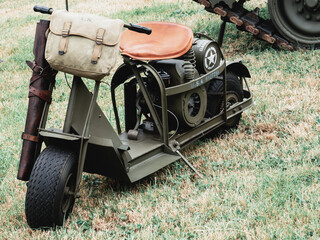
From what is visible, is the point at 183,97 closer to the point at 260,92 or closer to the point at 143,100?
the point at 143,100

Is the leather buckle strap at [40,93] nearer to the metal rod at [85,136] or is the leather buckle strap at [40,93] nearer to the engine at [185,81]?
the metal rod at [85,136]

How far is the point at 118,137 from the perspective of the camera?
12.0 ft

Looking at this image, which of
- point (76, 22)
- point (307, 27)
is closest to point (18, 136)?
point (76, 22)

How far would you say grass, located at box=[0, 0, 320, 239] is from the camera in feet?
10.6

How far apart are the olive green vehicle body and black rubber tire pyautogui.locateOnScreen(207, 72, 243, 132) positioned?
0.31 ft

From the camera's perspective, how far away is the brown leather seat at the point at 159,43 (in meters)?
3.84

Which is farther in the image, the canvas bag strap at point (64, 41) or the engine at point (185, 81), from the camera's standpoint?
the engine at point (185, 81)

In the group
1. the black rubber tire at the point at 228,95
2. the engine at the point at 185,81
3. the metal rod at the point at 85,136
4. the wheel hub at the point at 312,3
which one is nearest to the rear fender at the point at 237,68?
the black rubber tire at the point at 228,95

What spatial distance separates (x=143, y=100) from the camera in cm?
425

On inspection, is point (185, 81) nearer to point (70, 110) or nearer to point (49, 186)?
point (70, 110)

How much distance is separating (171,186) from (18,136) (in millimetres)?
2058

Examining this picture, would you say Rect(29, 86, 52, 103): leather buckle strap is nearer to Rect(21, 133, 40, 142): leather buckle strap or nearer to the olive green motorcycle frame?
the olive green motorcycle frame

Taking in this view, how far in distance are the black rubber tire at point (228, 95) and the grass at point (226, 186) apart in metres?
0.12

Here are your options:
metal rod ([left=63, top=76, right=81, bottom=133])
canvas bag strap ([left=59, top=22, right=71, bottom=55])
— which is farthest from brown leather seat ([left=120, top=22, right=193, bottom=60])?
canvas bag strap ([left=59, top=22, right=71, bottom=55])
